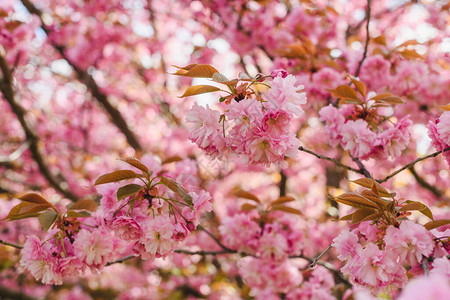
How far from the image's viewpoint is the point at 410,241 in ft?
3.59

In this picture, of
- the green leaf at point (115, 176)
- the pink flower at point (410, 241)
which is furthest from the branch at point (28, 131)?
the pink flower at point (410, 241)

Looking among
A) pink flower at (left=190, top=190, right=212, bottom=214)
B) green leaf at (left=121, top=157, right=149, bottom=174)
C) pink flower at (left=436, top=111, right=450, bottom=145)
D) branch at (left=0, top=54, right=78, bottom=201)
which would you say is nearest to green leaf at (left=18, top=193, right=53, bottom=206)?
green leaf at (left=121, top=157, right=149, bottom=174)

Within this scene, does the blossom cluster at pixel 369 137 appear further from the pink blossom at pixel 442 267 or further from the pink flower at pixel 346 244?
the pink blossom at pixel 442 267

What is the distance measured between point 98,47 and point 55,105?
263 cm

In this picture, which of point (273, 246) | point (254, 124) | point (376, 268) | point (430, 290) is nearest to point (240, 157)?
point (254, 124)

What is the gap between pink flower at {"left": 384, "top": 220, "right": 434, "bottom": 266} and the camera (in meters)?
1.09

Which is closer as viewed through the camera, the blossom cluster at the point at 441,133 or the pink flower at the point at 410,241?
the pink flower at the point at 410,241

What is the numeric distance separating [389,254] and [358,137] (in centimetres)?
57

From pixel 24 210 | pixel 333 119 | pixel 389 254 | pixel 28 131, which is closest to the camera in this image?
pixel 389 254

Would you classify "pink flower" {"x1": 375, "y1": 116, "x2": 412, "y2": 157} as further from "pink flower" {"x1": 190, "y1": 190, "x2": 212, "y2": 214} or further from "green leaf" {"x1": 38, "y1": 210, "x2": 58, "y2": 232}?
"green leaf" {"x1": 38, "y1": 210, "x2": 58, "y2": 232}

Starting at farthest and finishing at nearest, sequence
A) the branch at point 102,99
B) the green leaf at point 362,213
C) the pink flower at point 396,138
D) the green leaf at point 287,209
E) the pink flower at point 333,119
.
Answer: the branch at point 102,99 < the green leaf at point 287,209 < the pink flower at point 333,119 < the pink flower at point 396,138 < the green leaf at point 362,213

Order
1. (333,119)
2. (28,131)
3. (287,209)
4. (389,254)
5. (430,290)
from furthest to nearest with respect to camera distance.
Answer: (28,131) → (287,209) → (333,119) → (389,254) → (430,290)

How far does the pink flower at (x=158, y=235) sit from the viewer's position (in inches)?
49.9

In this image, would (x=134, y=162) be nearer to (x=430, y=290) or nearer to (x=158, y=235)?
(x=158, y=235)
